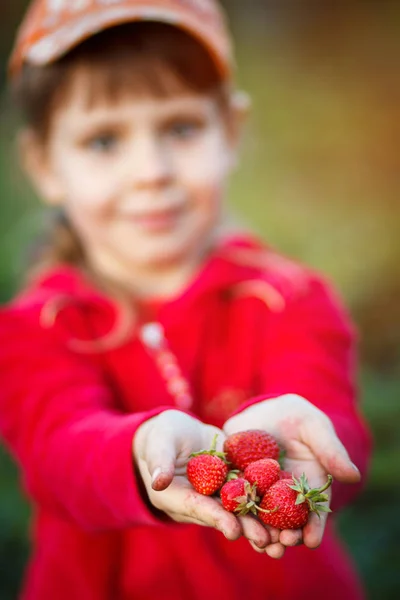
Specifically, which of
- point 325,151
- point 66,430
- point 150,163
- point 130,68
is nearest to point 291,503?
point 66,430

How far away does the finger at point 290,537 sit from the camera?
0.74m

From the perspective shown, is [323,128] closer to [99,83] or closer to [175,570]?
[99,83]

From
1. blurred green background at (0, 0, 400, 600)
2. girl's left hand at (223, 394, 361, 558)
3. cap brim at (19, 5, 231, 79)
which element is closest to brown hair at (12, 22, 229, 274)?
cap brim at (19, 5, 231, 79)

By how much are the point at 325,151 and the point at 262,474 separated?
2772mm

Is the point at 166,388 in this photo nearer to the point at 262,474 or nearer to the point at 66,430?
the point at 66,430

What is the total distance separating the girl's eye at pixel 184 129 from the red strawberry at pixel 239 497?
658mm

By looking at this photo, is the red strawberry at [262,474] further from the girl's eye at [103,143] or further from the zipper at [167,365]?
the girl's eye at [103,143]

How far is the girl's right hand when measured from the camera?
0.74m

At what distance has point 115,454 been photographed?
2.96ft

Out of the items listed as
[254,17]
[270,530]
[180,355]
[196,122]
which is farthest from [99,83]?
[254,17]

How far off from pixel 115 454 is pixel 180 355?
359 millimetres

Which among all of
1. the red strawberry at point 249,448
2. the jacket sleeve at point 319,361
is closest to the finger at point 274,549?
the red strawberry at point 249,448

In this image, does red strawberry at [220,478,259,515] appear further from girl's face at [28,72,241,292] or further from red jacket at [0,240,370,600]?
girl's face at [28,72,241,292]

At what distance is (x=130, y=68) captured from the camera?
3.99 feet
